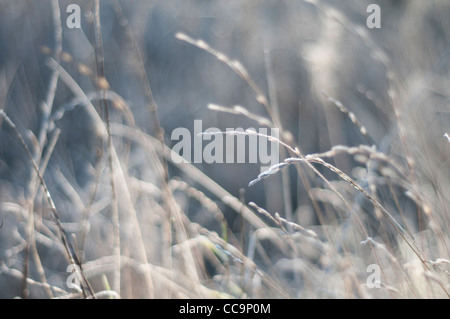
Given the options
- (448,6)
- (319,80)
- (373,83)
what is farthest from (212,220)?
(448,6)

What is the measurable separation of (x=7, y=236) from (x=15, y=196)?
0.37m

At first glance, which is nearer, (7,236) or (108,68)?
(7,236)

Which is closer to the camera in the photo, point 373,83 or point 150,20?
point 373,83

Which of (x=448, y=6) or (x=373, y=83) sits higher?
(x=448, y=6)

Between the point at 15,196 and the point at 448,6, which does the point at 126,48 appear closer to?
the point at 15,196

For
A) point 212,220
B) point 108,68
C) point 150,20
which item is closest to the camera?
point 212,220

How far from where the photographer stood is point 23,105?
2.47 m

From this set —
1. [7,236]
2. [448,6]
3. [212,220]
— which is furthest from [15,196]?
[448,6]
